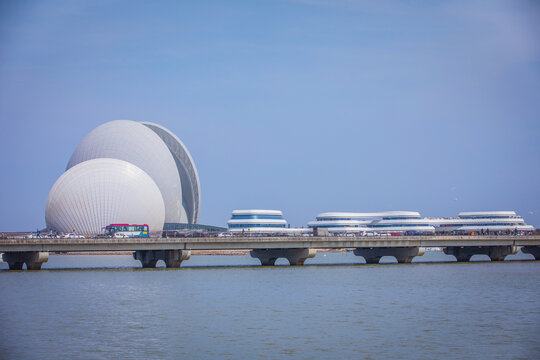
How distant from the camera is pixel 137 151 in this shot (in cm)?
15312

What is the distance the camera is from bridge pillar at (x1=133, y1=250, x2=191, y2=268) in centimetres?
8225

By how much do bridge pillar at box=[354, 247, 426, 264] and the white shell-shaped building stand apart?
44.4 meters

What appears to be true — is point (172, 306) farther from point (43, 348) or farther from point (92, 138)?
point (92, 138)

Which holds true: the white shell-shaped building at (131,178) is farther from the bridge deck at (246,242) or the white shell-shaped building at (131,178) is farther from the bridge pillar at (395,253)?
the bridge deck at (246,242)

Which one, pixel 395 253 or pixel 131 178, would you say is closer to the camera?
pixel 395 253

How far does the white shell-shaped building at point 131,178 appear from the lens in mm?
121438

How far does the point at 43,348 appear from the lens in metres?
32.1

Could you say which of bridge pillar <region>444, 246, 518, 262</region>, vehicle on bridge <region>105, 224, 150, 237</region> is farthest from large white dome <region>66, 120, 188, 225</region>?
bridge pillar <region>444, 246, 518, 262</region>

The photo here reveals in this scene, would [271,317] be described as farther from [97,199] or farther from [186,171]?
[186,171]

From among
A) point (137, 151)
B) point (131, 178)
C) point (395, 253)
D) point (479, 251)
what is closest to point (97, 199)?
point (131, 178)

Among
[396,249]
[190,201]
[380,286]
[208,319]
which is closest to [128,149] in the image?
[190,201]

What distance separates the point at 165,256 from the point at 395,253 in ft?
103

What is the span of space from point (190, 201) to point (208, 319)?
463 feet

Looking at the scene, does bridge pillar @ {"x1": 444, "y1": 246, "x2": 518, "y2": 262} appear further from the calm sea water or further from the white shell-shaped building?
the white shell-shaped building
